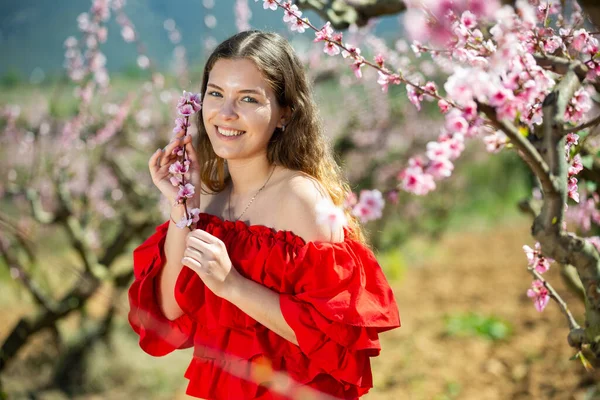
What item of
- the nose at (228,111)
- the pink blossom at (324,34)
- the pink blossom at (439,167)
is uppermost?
the pink blossom at (324,34)

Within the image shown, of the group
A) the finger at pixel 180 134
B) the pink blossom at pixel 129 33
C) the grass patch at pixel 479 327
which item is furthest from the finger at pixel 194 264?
the grass patch at pixel 479 327

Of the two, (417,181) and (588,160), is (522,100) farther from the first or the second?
(588,160)

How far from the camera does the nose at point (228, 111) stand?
145cm

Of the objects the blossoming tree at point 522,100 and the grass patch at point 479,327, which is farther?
the grass patch at point 479,327

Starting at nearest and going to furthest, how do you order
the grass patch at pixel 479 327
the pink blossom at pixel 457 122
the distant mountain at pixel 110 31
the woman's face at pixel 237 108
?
the pink blossom at pixel 457 122, the woman's face at pixel 237 108, the grass patch at pixel 479 327, the distant mountain at pixel 110 31

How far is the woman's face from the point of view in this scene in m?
1.47

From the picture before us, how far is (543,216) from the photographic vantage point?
3.29ft

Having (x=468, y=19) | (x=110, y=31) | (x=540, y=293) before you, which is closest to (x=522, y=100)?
(x=468, y=19)

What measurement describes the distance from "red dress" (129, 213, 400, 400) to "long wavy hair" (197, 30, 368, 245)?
175mm

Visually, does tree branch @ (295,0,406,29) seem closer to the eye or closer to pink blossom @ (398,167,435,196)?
the eye

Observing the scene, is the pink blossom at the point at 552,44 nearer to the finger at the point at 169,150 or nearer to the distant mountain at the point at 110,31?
the finger at the point at 169,150

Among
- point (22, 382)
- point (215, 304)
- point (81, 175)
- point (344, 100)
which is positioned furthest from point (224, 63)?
point (344, 100)

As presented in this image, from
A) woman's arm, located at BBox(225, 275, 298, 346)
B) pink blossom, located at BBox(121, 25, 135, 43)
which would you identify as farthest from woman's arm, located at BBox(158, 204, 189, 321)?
pink blossom, located at BBox(121, 25, 135, 43)

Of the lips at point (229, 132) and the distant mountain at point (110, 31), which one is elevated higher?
the lips at point (229, 132)
